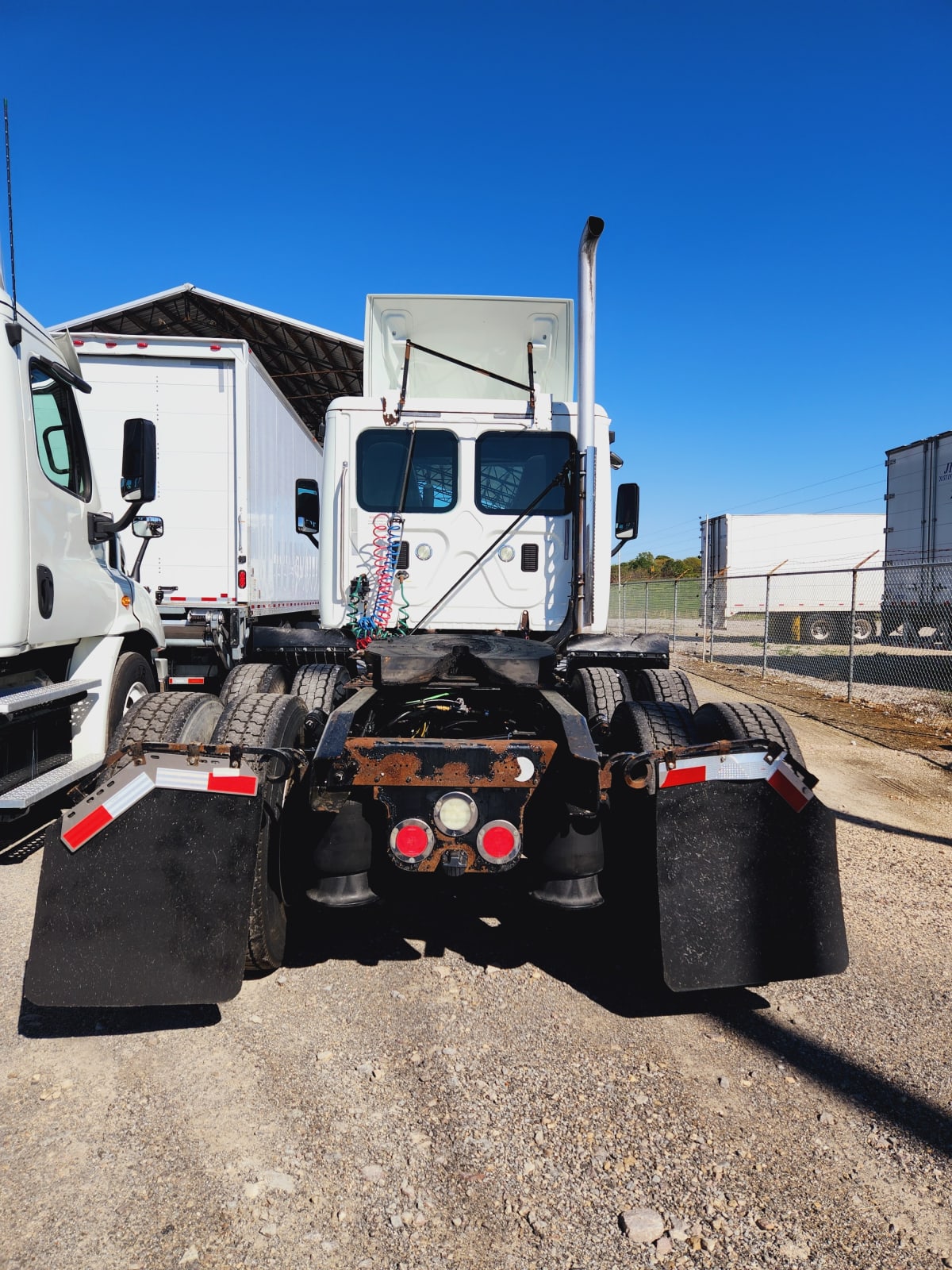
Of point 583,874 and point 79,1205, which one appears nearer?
point 79,1205

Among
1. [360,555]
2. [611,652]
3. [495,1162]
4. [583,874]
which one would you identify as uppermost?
[360,555]

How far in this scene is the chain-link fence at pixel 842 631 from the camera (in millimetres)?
14633

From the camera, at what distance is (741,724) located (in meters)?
3.69

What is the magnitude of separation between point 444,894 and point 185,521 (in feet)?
17.1

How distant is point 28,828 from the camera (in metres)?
5.12

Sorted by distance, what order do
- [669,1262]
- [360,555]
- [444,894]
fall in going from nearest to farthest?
1. [669,1262]
2. [444,894]
3. [360,555]

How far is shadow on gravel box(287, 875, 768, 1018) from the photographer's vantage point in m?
3.44

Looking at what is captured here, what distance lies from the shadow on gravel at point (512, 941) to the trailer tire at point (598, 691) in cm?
130

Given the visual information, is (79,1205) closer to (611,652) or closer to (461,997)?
(461,997)

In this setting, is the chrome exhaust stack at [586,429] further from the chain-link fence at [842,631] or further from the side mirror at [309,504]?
the chain-link fence at [842,631]

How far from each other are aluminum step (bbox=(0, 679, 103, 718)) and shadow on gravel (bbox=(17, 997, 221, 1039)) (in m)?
1.22

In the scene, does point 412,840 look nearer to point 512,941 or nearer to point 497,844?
point 497,844

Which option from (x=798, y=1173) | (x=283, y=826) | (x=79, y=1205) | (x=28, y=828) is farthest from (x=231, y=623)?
(x=798, y=1173)

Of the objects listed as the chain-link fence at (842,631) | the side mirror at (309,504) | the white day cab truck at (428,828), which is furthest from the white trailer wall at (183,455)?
the chain-link fence at (842,631)
